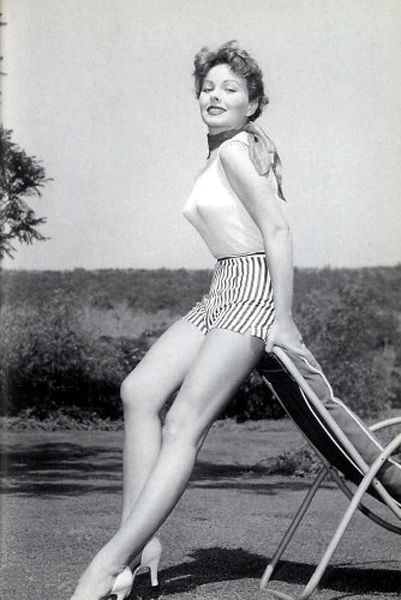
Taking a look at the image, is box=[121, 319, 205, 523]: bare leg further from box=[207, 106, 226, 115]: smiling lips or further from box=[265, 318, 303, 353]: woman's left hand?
box=[207, 106, 226, 115]: smiling lips

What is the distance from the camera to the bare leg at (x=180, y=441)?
3.13 m

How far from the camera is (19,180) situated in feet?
25.1

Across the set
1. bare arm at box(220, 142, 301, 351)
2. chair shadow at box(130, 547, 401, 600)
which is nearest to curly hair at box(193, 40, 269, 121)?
bare arm at box(220, 142, 301, 351)

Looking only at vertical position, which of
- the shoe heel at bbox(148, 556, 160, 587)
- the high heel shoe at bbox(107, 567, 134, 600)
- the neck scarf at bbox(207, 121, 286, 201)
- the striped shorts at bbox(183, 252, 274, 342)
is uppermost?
the neck scarf at bbox(207, 121, 286, 201)

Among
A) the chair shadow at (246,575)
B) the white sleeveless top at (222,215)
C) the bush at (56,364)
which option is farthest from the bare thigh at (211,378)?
the bush at (56,364)

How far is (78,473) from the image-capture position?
7297 millimetres

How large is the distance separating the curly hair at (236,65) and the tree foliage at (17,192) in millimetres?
3605

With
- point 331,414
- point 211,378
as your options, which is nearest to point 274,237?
point 211,378

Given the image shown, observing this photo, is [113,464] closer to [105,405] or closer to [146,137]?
[105,405]

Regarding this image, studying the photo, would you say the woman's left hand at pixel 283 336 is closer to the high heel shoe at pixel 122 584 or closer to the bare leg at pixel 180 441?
the bare leg at pixel 180 441

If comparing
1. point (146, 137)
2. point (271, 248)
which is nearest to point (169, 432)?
point (271, 248)

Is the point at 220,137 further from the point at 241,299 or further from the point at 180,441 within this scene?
the point at 180,441

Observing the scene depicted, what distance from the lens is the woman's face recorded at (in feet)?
11.7

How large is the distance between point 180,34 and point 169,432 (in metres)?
4.87
